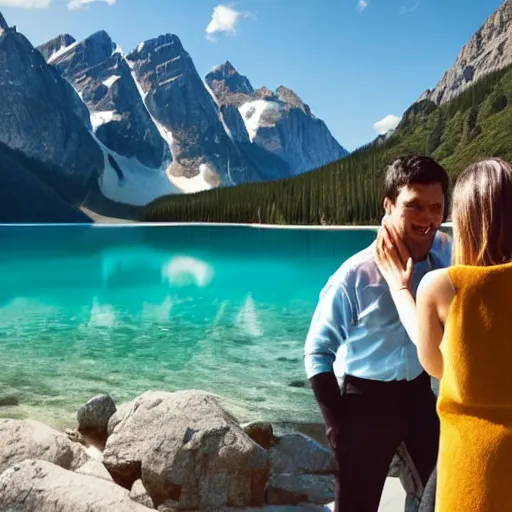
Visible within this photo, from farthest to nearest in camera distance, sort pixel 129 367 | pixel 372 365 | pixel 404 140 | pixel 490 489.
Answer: pixel 404 140
pixel 129 367
pixel 372 365
pixel 490 489

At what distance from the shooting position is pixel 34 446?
523 centimetres

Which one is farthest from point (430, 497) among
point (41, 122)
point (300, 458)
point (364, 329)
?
point (41, 122)

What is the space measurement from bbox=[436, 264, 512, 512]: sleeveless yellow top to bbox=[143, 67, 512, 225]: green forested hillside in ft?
219

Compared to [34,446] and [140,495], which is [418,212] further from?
[34,446]

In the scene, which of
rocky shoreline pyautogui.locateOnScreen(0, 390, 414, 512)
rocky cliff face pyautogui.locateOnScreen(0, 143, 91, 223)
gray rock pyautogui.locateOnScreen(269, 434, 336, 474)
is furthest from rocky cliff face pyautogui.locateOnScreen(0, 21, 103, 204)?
gray rock pyautogui.locateOnScreen(269, 434, 336, 474)

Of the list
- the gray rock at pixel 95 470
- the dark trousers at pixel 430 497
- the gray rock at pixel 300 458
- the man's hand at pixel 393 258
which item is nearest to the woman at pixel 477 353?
the dark trousers at pixel 430 497

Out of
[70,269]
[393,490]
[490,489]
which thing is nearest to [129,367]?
[393,490]

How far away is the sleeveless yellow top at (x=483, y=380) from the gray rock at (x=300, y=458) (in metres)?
3.58

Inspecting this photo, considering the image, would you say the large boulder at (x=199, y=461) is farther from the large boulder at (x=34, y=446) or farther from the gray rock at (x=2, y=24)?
the gray rock at (x=2, y=24)

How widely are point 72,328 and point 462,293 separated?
13928 mm

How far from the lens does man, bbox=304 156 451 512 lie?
235 centimetres

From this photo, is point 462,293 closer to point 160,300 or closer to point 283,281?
point 160,300

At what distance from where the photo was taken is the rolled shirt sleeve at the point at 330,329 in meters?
2.36

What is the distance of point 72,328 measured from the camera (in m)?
14.5
